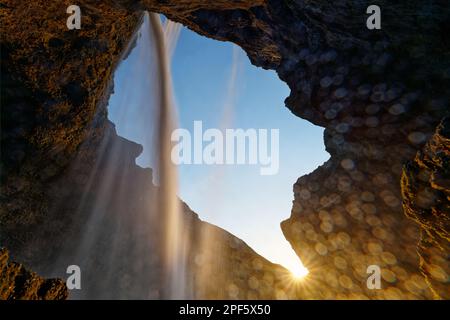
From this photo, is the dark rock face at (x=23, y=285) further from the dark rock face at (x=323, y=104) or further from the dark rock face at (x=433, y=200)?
the dark rock face at (x=433, y=200)

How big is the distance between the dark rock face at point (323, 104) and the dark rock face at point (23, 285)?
3.06 meters

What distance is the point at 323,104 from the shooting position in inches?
202

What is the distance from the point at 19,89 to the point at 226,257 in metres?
6.91

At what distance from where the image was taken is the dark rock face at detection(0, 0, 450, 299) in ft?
14.0

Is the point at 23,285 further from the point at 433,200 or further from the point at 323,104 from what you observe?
the point at 323,104

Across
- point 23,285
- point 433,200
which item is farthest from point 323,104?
point 23,285

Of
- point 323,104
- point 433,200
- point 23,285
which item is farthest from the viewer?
point 323,104

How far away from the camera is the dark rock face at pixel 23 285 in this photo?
8.39 ft

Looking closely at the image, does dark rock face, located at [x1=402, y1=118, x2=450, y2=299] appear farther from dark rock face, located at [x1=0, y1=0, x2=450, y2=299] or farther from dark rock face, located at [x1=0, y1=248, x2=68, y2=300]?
dark rock face, located at [x1=0, y1=248, x2=68, y2=300]

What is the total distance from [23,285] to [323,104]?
A: 5172 millimetres

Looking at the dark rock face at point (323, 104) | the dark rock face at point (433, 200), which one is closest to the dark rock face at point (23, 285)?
the dark rock face at point (323, 104)

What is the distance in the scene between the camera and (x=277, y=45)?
6.45m
